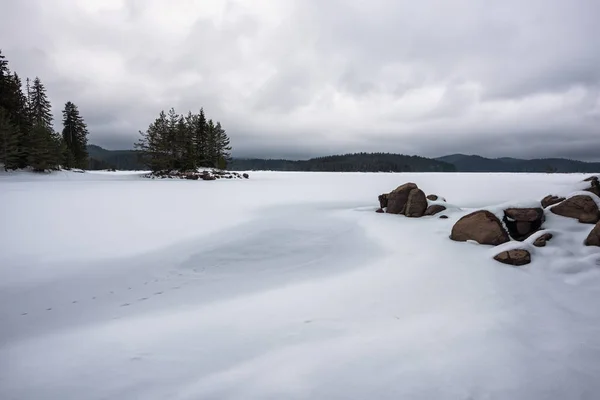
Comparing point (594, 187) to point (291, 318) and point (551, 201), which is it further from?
point (291, 318)

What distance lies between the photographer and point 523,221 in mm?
8344

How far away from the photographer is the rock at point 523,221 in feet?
27.0

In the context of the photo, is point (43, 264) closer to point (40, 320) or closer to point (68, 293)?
point (68, 293)

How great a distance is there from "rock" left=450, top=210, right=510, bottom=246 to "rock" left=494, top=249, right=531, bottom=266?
1171 mm

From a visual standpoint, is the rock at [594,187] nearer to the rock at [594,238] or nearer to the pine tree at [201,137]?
the rock at [594,238]

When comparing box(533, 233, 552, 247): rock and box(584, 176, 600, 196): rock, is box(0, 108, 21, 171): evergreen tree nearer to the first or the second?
box(533, 233, 552, 247): rock

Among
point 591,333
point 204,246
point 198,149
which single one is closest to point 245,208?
point 204,246

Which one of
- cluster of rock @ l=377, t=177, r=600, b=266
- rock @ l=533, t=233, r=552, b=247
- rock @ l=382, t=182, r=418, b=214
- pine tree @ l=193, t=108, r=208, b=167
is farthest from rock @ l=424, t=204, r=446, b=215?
pine tree @ l=193, t=108, r=208, b=167

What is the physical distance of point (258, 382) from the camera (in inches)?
116

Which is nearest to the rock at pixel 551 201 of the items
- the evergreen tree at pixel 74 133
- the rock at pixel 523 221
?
the rock at pixel 523 221

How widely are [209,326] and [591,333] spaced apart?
17.4 feet

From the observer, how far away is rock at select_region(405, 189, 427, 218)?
12.6m

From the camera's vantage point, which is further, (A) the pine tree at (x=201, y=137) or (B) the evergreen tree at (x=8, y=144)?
(A) the pine tree at (x=201, y=137)

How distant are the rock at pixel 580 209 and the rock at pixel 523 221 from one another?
0.79 metres
